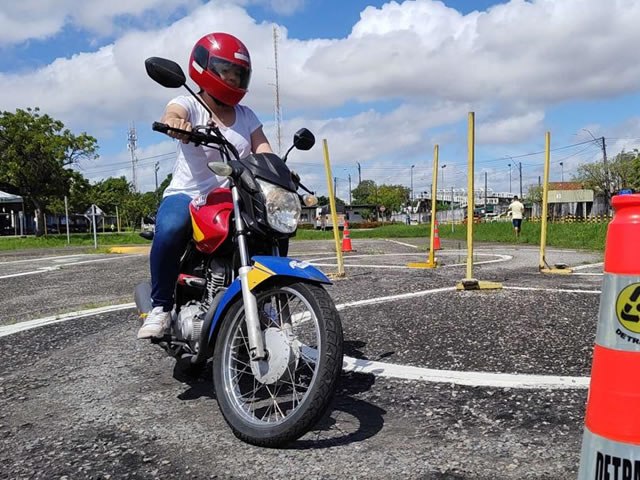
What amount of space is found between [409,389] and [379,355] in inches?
32.1

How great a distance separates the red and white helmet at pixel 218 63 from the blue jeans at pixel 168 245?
0.67 meters

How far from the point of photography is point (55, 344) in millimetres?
5008

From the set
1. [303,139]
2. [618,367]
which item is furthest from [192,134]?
[618,367]

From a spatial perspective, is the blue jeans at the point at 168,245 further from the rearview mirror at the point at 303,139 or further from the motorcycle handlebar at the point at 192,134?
the rearview mirror at the point at 303,139

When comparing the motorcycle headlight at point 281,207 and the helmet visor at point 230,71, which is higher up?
the helmet visor at point 230,71

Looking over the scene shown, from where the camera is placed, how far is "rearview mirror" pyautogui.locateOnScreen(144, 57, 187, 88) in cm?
299

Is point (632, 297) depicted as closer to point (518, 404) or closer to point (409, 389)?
point (518, 404)

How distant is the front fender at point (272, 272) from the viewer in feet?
8.99

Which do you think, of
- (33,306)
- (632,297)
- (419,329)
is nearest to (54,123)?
(33,306)

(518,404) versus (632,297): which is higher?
(632,297)

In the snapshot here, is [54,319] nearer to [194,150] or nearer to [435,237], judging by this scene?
[194,150]

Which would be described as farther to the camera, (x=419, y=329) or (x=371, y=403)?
(x=419, y=329)

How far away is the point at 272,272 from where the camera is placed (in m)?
2.76

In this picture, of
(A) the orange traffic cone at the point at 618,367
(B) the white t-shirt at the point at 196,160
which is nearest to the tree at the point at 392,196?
(B) the white t-shirt at the point at 196,160
